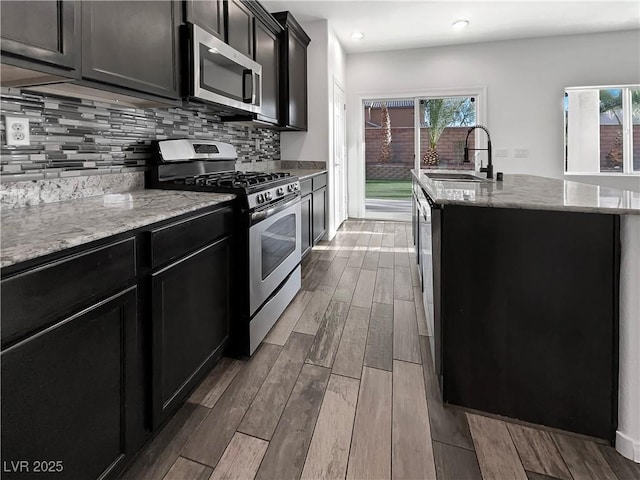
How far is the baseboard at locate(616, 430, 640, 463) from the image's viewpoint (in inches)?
48.9

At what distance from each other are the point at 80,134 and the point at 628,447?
2.44 metres

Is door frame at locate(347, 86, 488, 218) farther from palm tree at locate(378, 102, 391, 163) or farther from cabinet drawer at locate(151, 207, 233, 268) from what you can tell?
cabinet drawer at locate(151, 207, 233, 268)

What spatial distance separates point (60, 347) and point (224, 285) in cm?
87

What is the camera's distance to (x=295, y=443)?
134 cm

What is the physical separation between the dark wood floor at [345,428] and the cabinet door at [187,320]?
6.1 inches

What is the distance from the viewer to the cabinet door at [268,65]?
309 cm

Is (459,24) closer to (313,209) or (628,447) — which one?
(313,209)

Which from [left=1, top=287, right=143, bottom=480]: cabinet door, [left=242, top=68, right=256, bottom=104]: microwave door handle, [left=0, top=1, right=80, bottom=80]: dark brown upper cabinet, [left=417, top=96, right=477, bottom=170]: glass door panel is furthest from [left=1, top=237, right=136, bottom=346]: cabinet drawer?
[left=417, top=96, right=477, bottom=170]: glass door panel

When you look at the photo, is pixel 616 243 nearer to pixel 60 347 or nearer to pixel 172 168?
pixel 60 347

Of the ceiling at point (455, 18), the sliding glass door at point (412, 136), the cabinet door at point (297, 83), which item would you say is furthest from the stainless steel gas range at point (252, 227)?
the sliding glass door at point (412, 136)

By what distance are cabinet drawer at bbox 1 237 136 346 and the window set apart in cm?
589

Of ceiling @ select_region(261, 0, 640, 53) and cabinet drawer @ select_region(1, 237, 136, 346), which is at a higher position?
ceiling @ select_region(261, 0, 640, 53)

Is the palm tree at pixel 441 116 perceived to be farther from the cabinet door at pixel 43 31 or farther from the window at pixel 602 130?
the cabinet door at pixel 43 31

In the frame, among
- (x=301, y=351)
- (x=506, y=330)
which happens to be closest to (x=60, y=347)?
(x=301, y=351)
